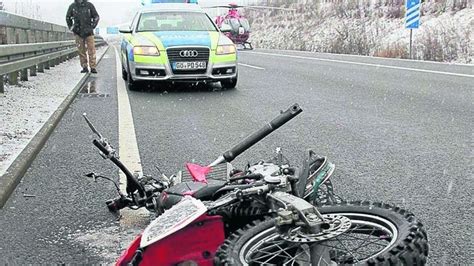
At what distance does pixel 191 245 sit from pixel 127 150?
321 cm

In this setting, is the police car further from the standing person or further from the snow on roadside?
the standing person

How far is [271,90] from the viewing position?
34.3 ft

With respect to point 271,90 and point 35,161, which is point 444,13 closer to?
point 271,90

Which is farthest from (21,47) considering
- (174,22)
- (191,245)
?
(191,245)

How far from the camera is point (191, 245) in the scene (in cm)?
228

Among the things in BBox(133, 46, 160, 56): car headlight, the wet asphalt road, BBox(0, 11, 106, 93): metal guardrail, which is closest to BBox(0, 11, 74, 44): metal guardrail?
BBox(0, 11, 106, 93): metal guardrail

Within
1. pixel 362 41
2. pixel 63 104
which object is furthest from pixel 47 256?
pixel 362 41

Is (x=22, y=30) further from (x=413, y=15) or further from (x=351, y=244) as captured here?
(x=413, y=15)

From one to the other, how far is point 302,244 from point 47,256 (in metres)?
1.59

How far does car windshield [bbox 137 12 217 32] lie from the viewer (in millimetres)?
11469

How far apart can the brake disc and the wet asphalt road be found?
1.04 meters

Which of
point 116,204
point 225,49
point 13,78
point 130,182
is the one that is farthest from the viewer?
point 225,49

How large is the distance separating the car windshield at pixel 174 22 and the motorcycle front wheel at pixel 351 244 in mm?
9538

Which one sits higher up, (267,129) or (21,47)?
(21,47)
